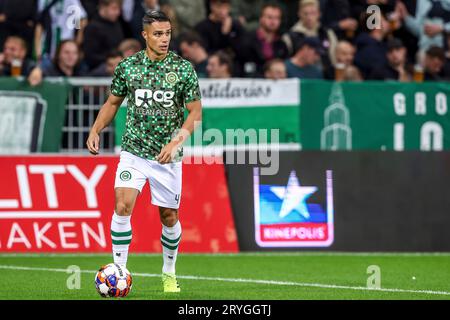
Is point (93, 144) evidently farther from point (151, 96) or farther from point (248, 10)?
point (248, 10)

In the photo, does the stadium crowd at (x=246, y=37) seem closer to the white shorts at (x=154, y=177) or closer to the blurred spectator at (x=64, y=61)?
the blurred spectator at (x=64, y=61)

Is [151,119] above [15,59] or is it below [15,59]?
below

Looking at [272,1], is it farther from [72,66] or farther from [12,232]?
[12,232]

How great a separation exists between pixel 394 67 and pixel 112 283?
1035 centimetres

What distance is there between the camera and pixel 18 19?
19344 mm

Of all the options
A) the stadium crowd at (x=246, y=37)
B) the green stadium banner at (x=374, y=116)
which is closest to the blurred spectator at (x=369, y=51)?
the stadium crowd at (x=246, y=37)

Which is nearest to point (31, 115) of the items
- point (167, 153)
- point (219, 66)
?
point (219, 66)

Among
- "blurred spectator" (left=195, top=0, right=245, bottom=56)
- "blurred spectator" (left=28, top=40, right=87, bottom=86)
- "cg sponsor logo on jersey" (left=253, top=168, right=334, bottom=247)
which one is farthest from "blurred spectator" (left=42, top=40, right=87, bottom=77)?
"cg sponsor logo on jersey" (left=253, top=168, right=334, bottom=247)

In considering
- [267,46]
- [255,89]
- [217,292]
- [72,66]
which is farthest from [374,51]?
[217,292]

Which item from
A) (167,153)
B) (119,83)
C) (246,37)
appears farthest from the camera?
(246,37)

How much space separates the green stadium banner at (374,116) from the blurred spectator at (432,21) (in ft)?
8.35

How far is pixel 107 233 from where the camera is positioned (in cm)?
1644

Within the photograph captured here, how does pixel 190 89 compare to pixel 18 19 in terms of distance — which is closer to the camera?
pixel 190 89

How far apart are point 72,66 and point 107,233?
289cm
